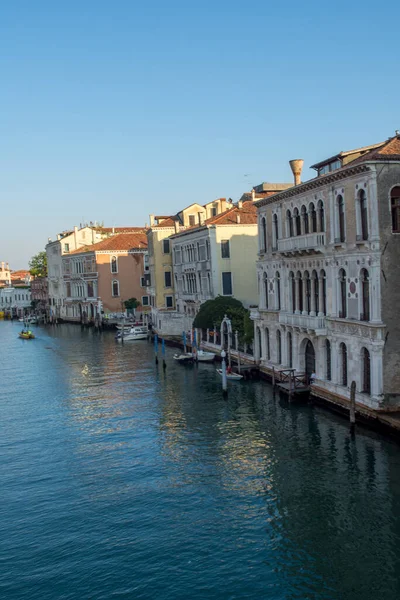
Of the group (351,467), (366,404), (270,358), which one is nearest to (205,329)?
(270,358)

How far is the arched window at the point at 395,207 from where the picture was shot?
71.6 ft

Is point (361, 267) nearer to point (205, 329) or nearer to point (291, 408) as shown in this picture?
point (291, 408)

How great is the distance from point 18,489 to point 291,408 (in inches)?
468

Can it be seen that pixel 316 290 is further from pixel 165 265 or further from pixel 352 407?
pixel 165 265

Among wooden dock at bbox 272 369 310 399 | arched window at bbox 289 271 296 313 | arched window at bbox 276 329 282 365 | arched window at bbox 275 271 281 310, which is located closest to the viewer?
wooden dock at bbox 272 369 310 399

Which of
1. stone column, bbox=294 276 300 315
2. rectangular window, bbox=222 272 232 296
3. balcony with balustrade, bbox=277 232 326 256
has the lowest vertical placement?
stone column, bbox=294 276 300 315

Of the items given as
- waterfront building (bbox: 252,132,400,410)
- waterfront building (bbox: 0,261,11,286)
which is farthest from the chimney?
waterfront building (bbox: 0,261,11,286)

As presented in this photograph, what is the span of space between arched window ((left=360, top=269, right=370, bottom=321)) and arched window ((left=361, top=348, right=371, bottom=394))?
4.04 ft

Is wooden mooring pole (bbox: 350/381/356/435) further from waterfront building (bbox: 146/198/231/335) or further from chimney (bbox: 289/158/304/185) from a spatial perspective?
waterfront building (bbox: 146/198/231/335)

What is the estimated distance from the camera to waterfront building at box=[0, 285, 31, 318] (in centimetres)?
12156

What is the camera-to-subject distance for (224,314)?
40.6m

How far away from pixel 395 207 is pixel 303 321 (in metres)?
7.53

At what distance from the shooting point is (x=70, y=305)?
8538 cm

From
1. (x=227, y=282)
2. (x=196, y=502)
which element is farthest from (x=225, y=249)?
(x=196, y=502)
